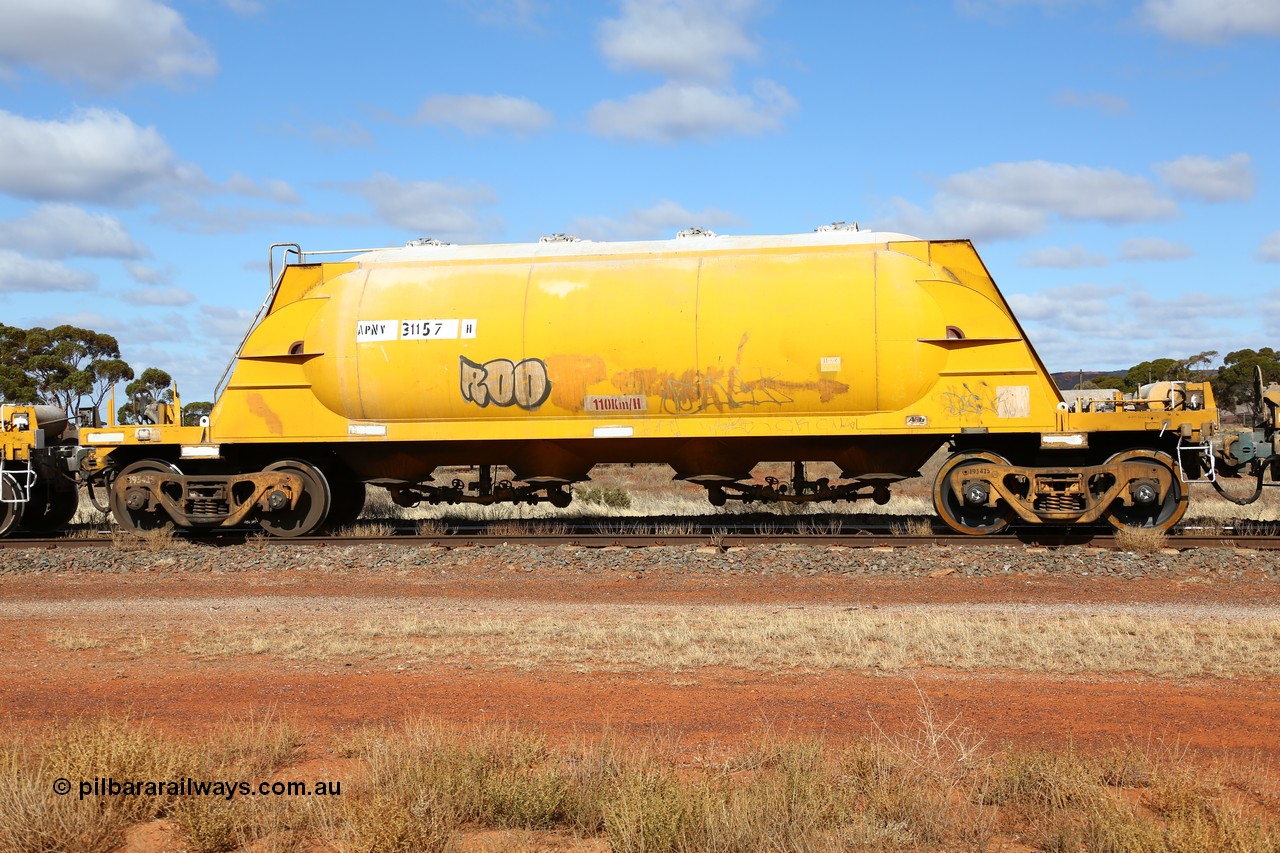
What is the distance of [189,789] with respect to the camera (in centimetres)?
524

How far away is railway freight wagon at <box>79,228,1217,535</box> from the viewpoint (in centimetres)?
1421

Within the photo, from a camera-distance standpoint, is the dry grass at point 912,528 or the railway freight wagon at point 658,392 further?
the dry grass at point 912,528

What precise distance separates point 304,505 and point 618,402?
521cm

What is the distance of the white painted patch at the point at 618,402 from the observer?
48.1ft

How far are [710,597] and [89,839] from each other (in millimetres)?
7670

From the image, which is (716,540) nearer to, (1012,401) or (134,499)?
(1012,401)

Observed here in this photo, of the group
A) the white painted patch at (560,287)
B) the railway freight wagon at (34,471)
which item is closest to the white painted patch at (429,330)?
the white painted patch at (560,287)

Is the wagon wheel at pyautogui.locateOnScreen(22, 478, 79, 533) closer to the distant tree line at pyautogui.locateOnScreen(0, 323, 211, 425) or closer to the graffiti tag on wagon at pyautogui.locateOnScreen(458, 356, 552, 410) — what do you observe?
the graffiti tag on wagon at pyautogui.locateOnScreen(458, 356, 552, 410)

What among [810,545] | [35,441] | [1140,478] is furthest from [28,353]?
[1140,478]

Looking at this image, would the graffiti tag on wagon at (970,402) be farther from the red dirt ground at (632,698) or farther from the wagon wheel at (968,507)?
the red dirt ground at (632,698)

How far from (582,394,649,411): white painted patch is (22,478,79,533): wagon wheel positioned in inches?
386

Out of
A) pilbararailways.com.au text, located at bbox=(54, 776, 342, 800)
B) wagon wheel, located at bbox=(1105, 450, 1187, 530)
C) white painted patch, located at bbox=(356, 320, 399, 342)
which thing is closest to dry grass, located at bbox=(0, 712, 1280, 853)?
pilbararailways.com.au text, located at bbox=(54, 776, 342, 800)

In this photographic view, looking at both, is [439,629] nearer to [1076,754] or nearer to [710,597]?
[710,597]

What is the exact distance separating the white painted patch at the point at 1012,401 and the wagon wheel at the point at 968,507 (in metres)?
0.64
